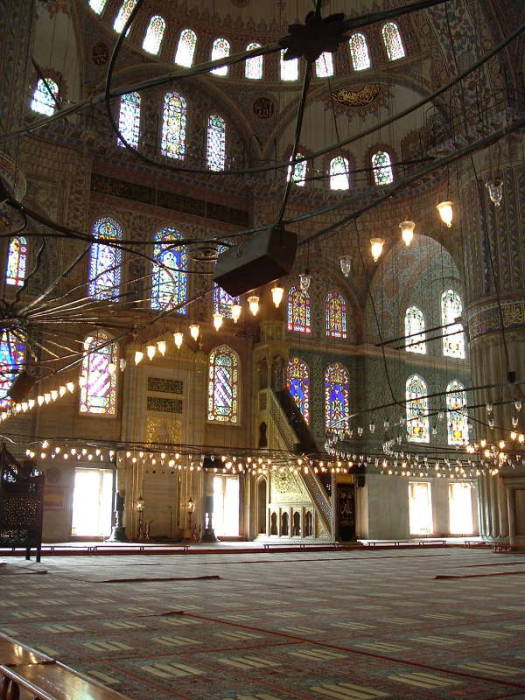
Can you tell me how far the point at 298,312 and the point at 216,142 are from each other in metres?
5.56

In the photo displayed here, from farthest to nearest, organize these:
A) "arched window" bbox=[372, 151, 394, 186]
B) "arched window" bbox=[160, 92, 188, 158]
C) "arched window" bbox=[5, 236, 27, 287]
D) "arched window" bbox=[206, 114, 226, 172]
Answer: "arched window" bbox=[372, 151, 394, 186] < "arched window" bbox=[206, 114, 226, 172] < "arched window" bbox=[160, 92, 188, 158] < "arched window" bbox=[5, 236, 27, 287]

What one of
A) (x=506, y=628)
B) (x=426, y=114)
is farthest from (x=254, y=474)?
→ (x=506, y=628)

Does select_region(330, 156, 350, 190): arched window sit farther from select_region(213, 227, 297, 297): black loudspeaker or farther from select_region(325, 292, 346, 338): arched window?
select_region(213, 227, 297, 297): black loudspeaker

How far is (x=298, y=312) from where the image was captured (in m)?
22.0

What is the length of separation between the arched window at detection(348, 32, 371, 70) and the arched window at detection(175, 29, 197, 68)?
15.1 feet

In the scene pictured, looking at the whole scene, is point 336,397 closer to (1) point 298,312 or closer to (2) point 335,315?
(2) point 335,315

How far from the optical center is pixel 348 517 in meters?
17.9

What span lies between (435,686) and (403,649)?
875 millimetres

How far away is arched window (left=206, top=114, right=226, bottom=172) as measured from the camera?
21.3m

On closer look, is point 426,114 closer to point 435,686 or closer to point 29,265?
point 29,265

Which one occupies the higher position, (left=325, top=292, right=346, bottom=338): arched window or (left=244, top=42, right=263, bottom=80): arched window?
(left=244, top=42, right=263, bottom=80): arched window

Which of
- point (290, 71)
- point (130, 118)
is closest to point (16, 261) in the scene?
point (130, 118)

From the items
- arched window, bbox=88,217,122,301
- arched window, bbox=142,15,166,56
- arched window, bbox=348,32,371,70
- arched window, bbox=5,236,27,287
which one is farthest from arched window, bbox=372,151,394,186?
arched window, bbox=5,236,27,287

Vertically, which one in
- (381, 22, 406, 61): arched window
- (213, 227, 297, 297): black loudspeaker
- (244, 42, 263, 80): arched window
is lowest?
(213, 227, 297, 297): black loudspeaker
